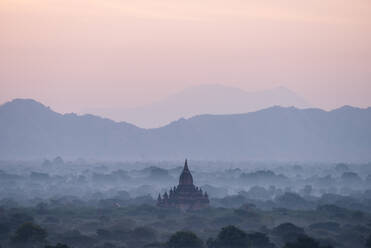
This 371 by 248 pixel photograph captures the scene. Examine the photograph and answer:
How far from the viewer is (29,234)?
3152 inches

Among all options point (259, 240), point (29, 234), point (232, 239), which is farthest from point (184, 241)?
point (29, 234)

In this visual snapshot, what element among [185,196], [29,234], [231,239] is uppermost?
[185,196]

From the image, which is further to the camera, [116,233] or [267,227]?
[267,227]

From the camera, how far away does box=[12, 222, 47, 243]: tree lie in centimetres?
7981

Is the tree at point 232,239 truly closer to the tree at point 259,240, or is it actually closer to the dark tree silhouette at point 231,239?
the dark tree silhouette at point 231,239

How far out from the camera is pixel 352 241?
86250 mm

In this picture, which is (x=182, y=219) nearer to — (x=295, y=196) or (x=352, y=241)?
(x=352, y=241)

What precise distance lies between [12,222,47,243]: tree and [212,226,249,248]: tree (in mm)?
17960

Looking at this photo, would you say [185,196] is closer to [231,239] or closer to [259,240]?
[259,240]

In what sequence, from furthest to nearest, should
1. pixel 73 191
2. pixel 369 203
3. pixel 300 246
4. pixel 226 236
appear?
1. pixel 73 191
2. pixel 369 203
3. pixel 226 236
4. pixel 300 246

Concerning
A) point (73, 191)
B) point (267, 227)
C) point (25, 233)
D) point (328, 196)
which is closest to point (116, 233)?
point (25, 233)

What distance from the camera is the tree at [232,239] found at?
76938 millimetres

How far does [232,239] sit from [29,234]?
70.5ft

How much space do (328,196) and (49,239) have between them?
84088 mm
